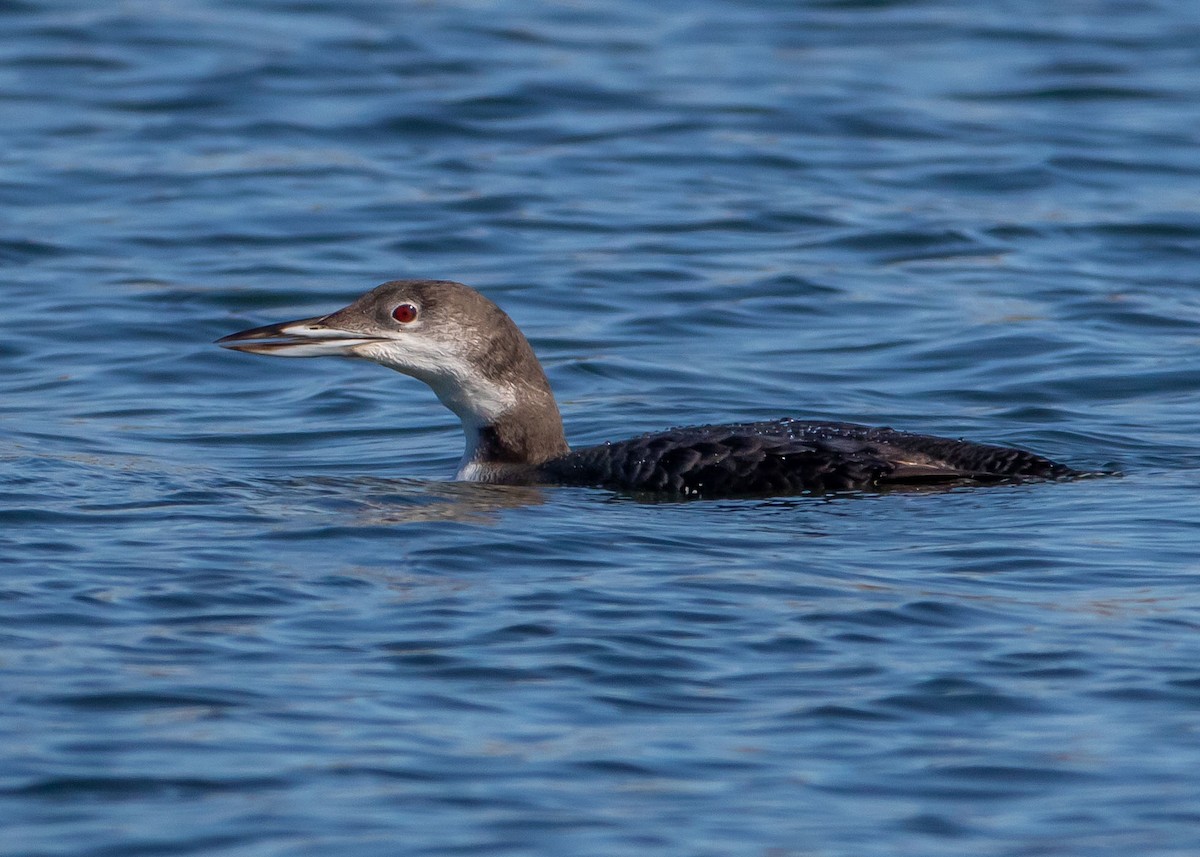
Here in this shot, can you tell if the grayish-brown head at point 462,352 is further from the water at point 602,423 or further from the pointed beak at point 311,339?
the water at point 602,423

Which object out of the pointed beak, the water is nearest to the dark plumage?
the water

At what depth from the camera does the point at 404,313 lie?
794 cm

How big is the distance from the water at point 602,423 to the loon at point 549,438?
15cm

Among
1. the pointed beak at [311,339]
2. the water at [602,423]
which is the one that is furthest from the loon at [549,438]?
the water at [602,423]

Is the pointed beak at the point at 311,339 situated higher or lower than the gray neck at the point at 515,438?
higher

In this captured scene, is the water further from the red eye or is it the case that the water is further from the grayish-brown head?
the red eye

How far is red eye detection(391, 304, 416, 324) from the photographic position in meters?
7.93

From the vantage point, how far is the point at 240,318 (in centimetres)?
1089

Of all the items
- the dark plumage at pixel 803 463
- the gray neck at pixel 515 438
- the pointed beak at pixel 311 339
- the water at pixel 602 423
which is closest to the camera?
the water at pixel 602 423

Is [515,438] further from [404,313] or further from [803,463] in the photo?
[803,463]

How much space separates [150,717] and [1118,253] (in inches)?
336

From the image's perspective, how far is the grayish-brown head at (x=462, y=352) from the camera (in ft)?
25.9

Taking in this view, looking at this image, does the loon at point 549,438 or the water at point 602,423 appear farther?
the loon at point 549,438

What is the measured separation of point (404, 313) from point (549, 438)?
739 mm
